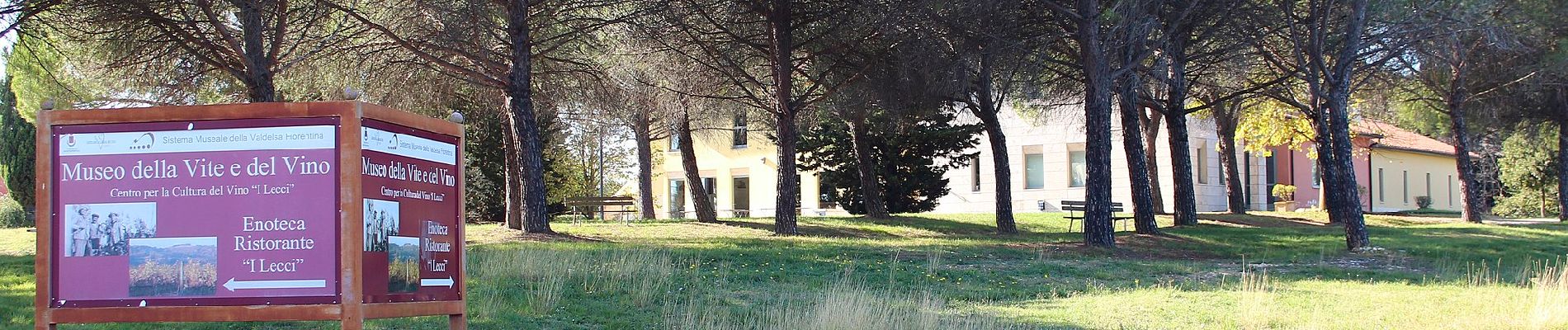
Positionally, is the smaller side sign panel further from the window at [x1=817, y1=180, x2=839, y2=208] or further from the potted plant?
the potted plant

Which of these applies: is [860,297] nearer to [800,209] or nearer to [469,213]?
[469,213]

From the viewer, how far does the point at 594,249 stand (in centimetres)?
1655

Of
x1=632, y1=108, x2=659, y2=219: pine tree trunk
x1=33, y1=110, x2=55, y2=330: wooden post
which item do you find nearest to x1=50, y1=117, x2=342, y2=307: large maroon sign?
x1=33, y1=110, x2=55, y2=330: wooden post

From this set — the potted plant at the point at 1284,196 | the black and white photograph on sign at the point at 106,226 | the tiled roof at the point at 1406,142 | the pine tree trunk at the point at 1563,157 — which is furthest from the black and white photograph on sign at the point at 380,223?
the tiled roof at the point at 1406,142

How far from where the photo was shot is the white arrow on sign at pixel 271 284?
6.17 m

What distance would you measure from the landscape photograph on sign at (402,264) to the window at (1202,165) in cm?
4079

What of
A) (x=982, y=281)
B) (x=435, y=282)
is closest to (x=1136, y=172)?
(x=982, y=281)

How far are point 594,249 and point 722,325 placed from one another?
25.1 ft

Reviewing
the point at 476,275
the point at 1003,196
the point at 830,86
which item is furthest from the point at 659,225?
the point at 476,275

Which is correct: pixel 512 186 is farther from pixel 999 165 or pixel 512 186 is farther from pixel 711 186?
pixel 711 186

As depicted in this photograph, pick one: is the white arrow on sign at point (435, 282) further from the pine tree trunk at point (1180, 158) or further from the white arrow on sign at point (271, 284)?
the pine tree trunk at point (1180, 158)

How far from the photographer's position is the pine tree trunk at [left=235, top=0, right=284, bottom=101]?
17.3m

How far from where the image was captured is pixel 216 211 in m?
6.23

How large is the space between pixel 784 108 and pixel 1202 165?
26.1 meters
